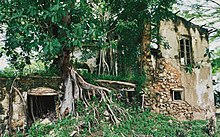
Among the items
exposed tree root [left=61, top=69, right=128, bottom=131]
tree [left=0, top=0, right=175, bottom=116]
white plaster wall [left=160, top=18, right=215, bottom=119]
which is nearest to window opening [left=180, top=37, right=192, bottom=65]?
white plaster wall [left=160, top=18, right=215, bottom=119]

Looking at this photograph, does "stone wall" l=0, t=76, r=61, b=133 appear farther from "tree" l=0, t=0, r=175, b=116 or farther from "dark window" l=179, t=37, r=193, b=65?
"dark window" l=179, t=37, r=193, b=65

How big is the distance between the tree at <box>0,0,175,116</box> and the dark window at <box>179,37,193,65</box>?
146 cm

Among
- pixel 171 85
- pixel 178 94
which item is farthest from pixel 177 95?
pixel 171 85

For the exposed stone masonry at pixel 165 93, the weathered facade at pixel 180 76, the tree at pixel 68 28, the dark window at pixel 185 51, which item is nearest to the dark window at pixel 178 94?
the weathered facade at pixel 180 76

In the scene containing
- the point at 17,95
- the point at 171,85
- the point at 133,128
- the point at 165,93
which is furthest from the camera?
the point at 171,85

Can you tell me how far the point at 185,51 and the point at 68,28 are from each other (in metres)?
5.72

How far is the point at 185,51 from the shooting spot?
10.8 meters

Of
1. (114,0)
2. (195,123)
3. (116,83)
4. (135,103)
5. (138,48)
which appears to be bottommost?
(195,123)

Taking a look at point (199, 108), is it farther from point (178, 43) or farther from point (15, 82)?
point (15, 82)

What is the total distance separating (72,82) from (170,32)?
4633mm

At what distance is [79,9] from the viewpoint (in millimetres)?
5996

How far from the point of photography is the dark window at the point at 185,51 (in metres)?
10.8

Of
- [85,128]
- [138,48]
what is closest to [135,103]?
[138,48]

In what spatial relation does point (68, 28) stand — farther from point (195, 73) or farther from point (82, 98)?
point (195, 73)
